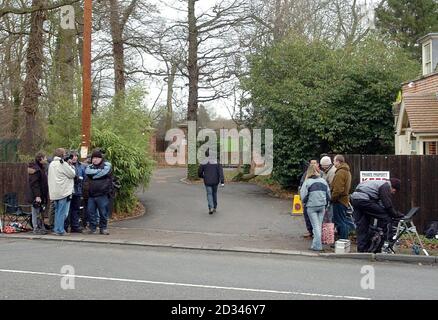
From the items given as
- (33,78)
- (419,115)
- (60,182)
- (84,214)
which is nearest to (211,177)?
(84,214)

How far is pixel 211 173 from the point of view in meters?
16.0

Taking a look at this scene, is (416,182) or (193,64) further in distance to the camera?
(193,64)

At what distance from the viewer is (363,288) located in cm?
767

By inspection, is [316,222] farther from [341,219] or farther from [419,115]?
[419,115]

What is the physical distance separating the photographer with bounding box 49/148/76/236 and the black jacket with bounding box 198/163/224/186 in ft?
14.4

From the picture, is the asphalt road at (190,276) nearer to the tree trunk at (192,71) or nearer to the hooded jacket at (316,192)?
the hooded jacket at (316,192)

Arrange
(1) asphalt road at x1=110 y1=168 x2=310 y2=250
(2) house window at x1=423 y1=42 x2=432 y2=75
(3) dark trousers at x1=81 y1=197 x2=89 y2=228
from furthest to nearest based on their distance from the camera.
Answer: (2) house window at x1=423 y1=42 x2=432 y2=75, (3) dark trousers at x1=81 y1=197 x2=89 y2=228, (1) asphalt road at x1=110 y1=168 x2=310 y2=250

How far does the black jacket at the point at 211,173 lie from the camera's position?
16014mm

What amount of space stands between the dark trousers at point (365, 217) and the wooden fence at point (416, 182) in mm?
2896

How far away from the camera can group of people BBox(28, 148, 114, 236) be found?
12.7 metres

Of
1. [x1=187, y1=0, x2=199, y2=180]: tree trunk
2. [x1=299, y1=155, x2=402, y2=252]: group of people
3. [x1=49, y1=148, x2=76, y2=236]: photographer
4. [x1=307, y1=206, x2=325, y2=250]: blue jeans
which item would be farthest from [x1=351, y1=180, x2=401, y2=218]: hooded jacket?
[x1=187, y1=0, x2=199, y2=180]: tree trunk

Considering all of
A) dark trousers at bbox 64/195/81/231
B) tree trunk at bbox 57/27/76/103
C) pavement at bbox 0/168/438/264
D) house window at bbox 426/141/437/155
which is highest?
tree trunk at bbox 57/27/76/103

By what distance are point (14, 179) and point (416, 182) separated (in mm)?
11298

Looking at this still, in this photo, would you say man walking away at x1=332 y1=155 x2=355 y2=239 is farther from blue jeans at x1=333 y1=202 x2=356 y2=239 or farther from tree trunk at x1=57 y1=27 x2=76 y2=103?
tree trunk at x1=57 y1=27 x2=76 y2=103
